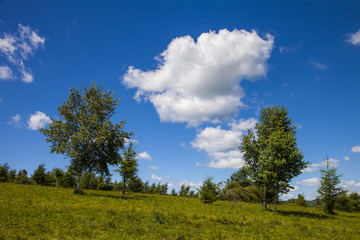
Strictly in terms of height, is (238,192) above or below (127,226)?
above

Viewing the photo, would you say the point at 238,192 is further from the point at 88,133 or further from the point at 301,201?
the point at 301,201

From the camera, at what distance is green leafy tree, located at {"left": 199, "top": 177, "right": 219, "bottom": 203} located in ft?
81.8

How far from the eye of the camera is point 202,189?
83.1ft

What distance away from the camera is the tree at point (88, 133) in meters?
26.4

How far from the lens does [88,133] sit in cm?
2580

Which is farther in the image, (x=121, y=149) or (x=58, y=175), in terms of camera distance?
(x=58, y=175)

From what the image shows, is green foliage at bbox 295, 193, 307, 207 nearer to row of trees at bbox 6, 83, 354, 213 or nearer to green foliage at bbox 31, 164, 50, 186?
row of trees at bbox 6, 83, 354, 213

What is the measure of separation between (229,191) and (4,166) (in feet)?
177

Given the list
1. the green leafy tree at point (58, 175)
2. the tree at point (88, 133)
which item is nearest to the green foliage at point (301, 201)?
the tree at point (88, 133)

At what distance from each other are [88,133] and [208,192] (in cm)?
1766

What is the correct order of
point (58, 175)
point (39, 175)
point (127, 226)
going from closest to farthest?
point (127, 226), point (39, 175), point (58, 175)

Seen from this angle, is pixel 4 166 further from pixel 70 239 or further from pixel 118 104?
pixel 70 239

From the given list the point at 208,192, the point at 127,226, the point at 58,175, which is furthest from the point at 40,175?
the point at 127,226

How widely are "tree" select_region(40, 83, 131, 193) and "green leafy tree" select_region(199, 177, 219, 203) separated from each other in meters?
13.1
